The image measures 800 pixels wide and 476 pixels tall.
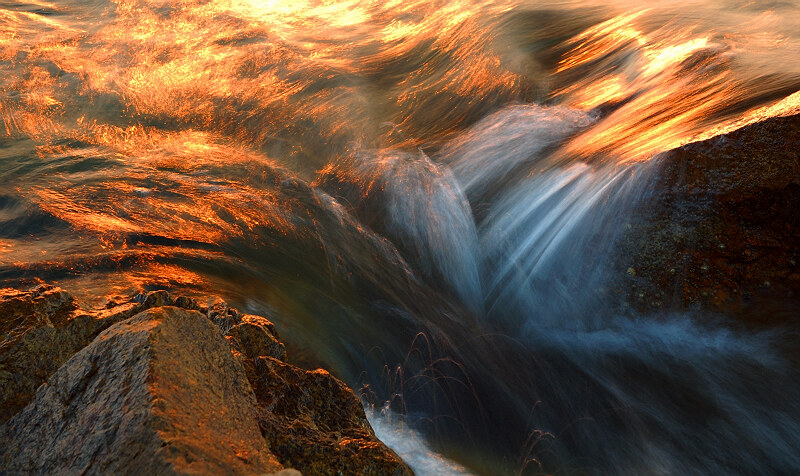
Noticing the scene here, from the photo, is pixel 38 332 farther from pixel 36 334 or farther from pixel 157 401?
pixel 157 401

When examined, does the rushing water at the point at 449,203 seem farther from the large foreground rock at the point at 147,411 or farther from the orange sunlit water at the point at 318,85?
the large foreground rock at the point at 147,411

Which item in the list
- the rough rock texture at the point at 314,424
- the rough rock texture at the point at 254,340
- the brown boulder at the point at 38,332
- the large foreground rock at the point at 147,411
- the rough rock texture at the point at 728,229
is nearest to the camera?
the large foreground rock at the point at 147,411

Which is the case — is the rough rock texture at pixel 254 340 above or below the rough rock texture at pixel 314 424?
above

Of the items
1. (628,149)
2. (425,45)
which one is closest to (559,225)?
(628,149)

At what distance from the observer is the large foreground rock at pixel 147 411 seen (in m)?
1.99

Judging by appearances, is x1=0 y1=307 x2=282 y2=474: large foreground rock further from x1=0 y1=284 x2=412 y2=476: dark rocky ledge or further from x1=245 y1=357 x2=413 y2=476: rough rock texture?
x1=245 y1=357 x2=413 y2=476: rough rock texture

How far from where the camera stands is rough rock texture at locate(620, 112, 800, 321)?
157 inches

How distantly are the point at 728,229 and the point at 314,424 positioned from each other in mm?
3158

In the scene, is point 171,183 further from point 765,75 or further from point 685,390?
point 765,75

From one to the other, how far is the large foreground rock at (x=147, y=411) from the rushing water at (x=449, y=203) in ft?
5.09

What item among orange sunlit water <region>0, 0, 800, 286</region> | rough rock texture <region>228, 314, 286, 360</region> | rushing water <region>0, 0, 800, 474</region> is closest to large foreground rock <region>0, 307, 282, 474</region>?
rough rock texture <region>228, 314, 286, 360</region>

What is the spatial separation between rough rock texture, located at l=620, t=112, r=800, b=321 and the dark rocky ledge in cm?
258

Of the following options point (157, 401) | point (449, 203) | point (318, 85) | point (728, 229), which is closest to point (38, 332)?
point (157, 401)

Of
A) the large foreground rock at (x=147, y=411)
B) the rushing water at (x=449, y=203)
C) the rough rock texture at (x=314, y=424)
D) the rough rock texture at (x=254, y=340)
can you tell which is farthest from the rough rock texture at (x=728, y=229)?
the large foreground rock at (x=147, y=411)
